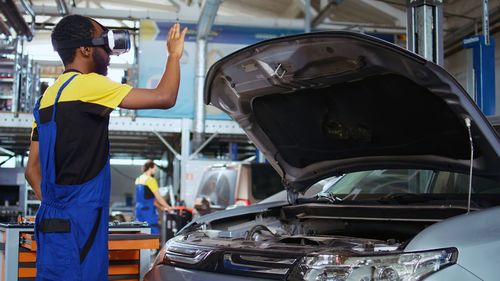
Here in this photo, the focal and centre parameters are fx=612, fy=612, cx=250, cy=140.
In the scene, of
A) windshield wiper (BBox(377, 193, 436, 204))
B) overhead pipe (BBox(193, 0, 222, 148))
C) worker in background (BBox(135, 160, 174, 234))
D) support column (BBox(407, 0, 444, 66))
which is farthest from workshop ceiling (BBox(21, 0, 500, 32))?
windshield wiper (BBox(377, 193, 436, 204))

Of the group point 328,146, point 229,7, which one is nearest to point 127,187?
point 229,7

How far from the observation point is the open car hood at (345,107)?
2648 mm

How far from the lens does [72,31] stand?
2.57 metres

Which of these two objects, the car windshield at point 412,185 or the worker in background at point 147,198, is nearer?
the car windshield at point 412,185

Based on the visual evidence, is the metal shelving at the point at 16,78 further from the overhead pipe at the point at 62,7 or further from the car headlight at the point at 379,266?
the car headlight at the point at 379,266

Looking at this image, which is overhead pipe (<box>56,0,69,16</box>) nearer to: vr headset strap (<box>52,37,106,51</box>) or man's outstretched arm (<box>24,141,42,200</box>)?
man's outstretched arm (<box>24,141,42,200</box>)

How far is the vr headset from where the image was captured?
8.45ft

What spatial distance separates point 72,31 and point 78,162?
1.84 feet

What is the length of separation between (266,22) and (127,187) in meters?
14.6

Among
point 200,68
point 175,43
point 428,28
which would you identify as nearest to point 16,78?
point 200,68

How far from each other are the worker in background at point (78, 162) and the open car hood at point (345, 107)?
71 cm

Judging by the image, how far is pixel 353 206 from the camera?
3232mm

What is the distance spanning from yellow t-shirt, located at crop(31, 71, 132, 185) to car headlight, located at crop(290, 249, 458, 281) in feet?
3.12

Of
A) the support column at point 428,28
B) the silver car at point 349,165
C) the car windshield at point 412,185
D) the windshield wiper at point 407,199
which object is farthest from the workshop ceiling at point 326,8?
the windshield wiper at point 407,199
